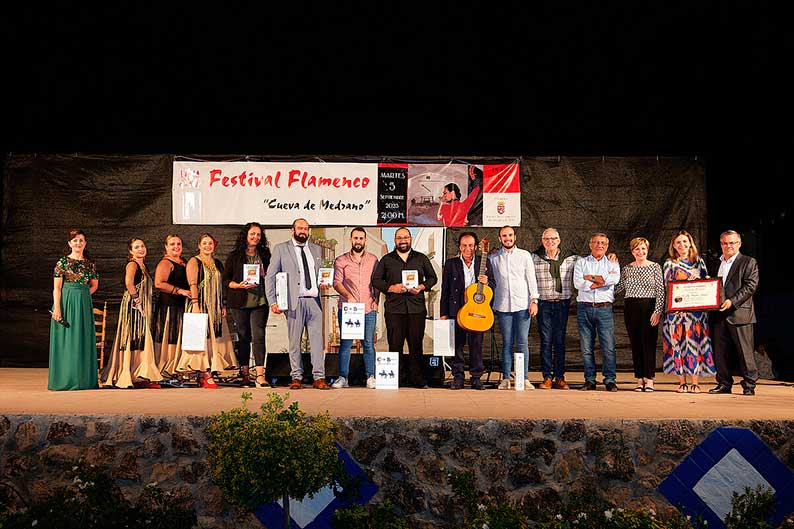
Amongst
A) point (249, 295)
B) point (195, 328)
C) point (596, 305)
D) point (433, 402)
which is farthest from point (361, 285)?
point (596, 305)

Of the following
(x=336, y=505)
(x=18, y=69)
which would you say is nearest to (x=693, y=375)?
(x=336, y=505)

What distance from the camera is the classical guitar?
7.61 metres

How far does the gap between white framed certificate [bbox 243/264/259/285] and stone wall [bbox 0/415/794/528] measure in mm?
2961

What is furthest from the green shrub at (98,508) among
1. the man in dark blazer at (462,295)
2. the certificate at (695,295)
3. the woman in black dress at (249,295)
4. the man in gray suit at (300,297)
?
the certificate at (695,295)

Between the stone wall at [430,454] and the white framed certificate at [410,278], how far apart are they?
2.78 metres

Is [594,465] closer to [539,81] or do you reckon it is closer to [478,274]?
[478,274]

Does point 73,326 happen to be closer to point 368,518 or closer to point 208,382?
point 208,382

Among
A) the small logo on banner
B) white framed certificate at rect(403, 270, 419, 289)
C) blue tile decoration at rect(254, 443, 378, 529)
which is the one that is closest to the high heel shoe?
white framed certificate at rect(403, 270, 419, 289)

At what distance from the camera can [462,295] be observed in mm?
7762

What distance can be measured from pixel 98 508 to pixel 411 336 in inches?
145

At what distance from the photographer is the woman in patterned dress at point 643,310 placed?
7.59 meters

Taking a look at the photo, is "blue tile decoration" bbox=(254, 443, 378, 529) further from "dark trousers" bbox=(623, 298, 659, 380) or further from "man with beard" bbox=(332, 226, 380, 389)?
"dark trousers" bbox=(623, 298, 659, 380)

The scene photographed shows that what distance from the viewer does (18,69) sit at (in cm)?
984

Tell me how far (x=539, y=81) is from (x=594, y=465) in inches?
245
